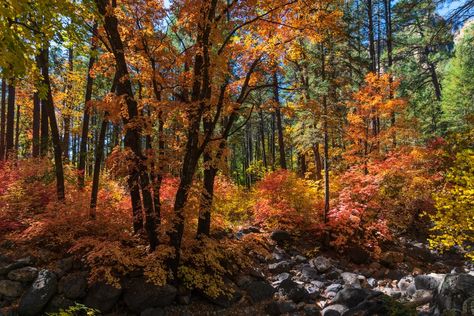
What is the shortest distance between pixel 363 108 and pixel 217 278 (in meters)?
9.54

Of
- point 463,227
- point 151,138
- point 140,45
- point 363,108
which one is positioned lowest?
point 463,227

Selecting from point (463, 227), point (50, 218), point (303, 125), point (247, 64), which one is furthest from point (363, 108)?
point (50, 218)

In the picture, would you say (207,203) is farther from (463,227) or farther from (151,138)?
(463,227)

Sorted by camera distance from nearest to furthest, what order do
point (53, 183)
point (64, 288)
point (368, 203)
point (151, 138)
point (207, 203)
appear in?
point (64, 288), point (207, 203), point (151, 138), point (53, 183), point (368, 203)

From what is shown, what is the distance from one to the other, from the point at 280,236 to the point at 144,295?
5584mm

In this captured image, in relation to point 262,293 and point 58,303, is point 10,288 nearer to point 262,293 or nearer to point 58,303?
point 58,303

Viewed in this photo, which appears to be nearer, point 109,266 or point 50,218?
point 109,266

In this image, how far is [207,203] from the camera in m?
8.17

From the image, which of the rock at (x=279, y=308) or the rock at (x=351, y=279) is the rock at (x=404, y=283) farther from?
the rock at (x=279, y=308)

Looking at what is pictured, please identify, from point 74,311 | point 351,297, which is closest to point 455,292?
point 351,297

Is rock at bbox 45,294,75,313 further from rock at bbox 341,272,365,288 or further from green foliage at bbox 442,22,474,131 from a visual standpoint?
green foliage at bbox 442,22,474,131

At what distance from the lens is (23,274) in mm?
7273

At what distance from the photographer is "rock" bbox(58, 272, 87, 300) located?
715 centimetres

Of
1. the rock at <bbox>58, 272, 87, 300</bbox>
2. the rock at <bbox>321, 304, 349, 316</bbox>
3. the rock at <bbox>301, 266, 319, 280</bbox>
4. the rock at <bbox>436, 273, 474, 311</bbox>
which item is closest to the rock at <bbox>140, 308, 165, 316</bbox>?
the rock at <bbox>58, 272, 87, 300</bbox>
